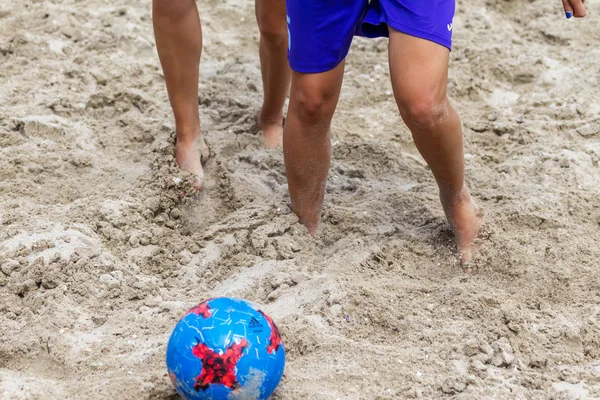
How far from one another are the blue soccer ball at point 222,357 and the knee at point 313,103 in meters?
1.04

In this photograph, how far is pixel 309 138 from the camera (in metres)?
3.21

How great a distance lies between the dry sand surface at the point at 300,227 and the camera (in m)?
2.63

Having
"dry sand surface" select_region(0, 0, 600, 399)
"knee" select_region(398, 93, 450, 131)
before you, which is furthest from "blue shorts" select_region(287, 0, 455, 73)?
"dry sand surface" select_region(0, 0, 600, 399)

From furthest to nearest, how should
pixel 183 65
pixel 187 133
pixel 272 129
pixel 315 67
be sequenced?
pixel 272 129 < pixel 187 133 < pixel 183 65 < pixel 315 67

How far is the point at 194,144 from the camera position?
3686 mm

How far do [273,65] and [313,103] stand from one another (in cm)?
97

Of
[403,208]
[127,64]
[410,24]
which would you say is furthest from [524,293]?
[127,64]

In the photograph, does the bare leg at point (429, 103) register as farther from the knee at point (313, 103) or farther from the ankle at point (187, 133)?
the ankle at point (187, 133)

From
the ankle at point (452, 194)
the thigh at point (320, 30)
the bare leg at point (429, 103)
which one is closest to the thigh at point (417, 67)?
the bare leg at point (429, 103)

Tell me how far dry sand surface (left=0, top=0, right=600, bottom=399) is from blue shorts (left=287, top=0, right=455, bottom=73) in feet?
2.45

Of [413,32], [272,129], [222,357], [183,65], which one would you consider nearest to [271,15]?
[183,65]

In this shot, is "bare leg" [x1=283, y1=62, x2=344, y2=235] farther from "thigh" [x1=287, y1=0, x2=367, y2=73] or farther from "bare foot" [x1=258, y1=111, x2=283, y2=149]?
"bare foot" [x1=258, y1=111, x2=283, y2=149]

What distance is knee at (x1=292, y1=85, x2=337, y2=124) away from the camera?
305 centimetres

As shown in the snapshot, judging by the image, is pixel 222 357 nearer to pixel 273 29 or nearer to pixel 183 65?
pixel 183 65
